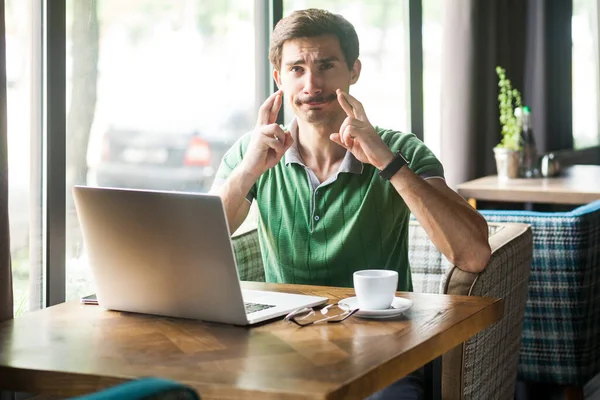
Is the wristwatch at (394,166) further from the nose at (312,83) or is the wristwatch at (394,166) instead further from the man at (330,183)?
the nose at (312,83)

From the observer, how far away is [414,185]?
85.2 inches

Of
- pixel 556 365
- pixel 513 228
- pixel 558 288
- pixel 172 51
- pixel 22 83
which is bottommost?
pixel 556 365

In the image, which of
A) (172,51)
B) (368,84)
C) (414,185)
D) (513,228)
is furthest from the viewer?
(368,84)

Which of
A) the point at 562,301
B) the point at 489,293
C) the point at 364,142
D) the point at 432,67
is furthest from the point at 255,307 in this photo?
the point at 432,67

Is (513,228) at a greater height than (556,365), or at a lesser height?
greater

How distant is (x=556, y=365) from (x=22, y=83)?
181 centimetres

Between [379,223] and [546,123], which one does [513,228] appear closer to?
[379,223]

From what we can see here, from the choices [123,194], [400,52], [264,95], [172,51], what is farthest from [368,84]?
[123,194]

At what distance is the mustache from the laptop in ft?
2.19

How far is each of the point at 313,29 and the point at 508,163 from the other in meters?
1.96

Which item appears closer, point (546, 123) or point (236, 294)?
point (236, 294)

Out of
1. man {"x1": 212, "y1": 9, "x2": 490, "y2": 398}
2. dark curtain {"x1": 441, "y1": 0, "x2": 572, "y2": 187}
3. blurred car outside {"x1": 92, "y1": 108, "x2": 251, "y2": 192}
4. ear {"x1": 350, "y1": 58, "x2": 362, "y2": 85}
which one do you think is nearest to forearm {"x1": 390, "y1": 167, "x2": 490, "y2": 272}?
man {"x1": 212, "y1": 9, "x2": 490, "y2": 398}

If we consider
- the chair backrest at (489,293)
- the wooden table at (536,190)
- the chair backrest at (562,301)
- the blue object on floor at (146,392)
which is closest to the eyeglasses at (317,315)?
the chair backrest at (489,293)

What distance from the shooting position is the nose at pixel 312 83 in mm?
2316
